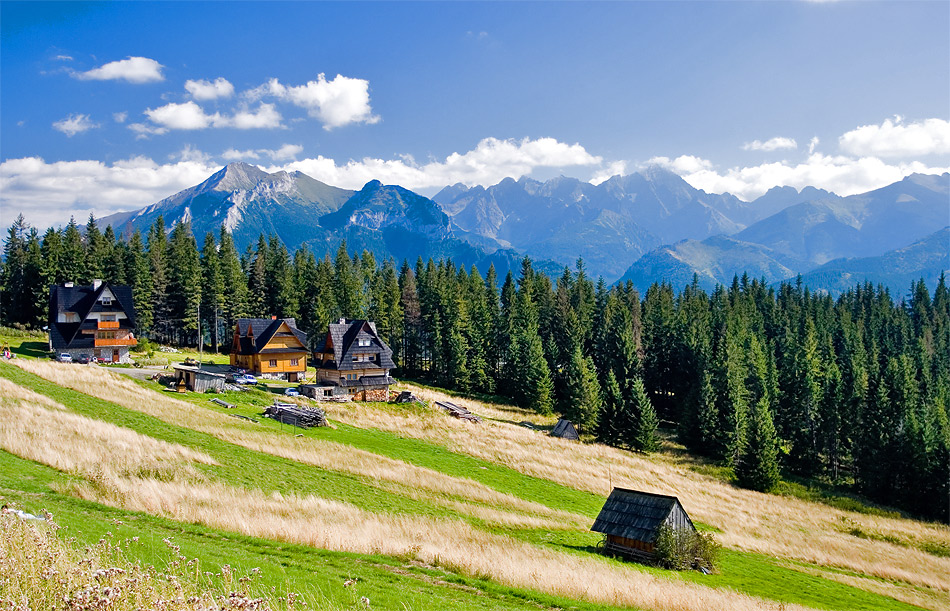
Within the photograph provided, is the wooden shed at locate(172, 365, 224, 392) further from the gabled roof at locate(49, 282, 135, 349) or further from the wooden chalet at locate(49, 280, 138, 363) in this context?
the gabled roof at locate(49, 282, 135, 349)

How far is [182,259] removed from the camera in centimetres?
10219

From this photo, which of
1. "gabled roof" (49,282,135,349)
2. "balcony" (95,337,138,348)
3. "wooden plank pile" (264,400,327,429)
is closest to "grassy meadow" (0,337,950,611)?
"wooden plank pile" (264,400,327,429)

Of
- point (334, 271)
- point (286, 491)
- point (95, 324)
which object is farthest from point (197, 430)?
point (334, 271)

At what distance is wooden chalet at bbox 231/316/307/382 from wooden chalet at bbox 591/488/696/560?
54565 mm

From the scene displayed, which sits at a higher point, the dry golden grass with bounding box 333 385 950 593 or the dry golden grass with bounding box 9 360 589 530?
the dry golden grass with bounding box 9 360 589 530

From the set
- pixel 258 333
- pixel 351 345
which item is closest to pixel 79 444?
pixel 351 345

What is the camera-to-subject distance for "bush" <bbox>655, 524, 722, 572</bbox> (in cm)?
2658

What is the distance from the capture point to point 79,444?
2414cm

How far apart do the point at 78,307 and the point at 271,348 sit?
25435 mm

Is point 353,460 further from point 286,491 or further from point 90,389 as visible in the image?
point 90,389

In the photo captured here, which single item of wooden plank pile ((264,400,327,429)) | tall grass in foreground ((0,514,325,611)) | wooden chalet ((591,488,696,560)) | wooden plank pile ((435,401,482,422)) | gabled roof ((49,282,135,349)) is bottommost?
wooden plank pile ((435,401,482,422))

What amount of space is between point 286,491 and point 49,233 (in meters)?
91.7

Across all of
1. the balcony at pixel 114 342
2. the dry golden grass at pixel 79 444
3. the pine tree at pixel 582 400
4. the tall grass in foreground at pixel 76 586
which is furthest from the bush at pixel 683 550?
the balcony at pixel 114 342

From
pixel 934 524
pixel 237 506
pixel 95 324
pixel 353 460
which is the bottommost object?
pixel 934 524
